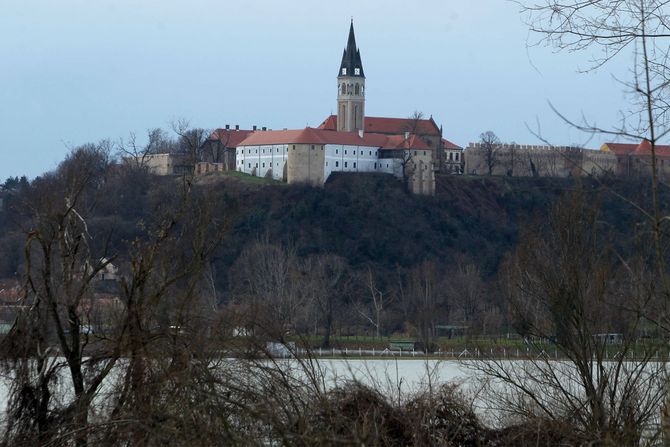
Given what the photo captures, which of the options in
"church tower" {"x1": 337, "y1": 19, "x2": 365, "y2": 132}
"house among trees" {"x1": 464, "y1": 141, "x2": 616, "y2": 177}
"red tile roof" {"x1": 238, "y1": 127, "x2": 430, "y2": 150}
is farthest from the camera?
"church tower" {"x1": 337, "y1": 19, "x2": 365, "y2": 132}

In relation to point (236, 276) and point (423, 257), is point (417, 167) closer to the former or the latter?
point (423, 257)

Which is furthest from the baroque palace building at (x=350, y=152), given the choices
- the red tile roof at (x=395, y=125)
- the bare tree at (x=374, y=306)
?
the bare tree at (x=374, y=306)

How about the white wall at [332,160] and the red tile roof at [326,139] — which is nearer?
the red tile roof at [326,139]

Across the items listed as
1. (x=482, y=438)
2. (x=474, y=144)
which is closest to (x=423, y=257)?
(x=474, y=144)

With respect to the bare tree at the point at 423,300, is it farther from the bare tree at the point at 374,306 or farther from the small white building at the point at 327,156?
the small white building at the point at 327,156

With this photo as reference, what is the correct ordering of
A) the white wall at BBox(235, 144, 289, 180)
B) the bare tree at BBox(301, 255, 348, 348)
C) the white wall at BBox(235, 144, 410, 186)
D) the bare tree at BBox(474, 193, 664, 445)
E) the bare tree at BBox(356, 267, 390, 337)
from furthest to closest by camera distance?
1. the white wall at BBox(235, 144, 289, 180)
2. the white wall at BBox(235, 144, 410, 186)
3. the bare tree at BBox(356, 267, 390, 337)
4. the bare tree at BBox(301, 255, 348, 348)
5. the bare tree at BBox(474, 193, 664, 445)

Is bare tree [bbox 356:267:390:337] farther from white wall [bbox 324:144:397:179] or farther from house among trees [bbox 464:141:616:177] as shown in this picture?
house among trees [bbox 464:141:616:177]

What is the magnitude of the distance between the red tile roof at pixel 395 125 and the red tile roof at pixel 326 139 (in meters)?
6.02

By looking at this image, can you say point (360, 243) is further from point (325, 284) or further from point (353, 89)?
point (353, 89)

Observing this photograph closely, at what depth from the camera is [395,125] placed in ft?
364

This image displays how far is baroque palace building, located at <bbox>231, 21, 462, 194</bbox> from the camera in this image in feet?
310

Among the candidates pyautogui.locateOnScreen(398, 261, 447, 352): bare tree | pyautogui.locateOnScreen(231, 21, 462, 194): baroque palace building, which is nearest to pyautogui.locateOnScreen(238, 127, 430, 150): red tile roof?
pyautogui.locateOnScreen(231, 21, 462, 194): baroque palace building

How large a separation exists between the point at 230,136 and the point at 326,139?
12.4 metres

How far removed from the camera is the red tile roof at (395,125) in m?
109
